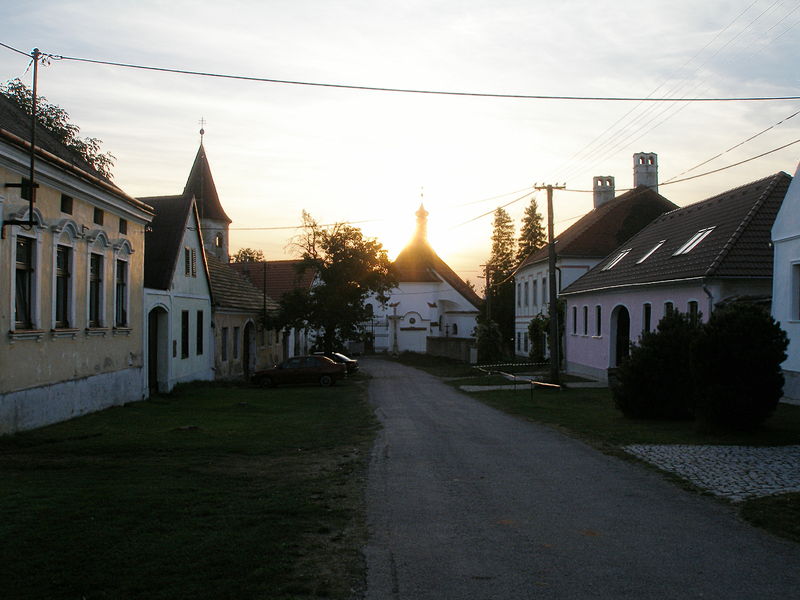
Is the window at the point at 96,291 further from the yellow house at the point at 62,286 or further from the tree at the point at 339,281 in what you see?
the tree at the point at 339,281

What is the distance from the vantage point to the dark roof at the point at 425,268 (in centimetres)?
7812

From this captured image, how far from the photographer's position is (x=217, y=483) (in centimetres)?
944

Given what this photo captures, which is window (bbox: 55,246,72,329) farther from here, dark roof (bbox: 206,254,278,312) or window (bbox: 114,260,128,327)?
dark roof (bbox: 206,254,278,312)

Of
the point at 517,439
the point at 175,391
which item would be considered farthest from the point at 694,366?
the point at 175,391

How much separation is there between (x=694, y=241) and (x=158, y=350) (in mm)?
18926

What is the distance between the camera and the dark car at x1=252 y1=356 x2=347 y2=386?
31109mm

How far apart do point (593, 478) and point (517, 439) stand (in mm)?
4095

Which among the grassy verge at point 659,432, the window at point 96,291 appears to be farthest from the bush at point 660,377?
the window at point 96,291

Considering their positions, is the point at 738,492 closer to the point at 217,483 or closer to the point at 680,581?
the point at 680,581

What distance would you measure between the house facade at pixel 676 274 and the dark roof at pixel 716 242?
0.03 m

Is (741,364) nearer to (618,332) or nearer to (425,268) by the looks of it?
(618,332)

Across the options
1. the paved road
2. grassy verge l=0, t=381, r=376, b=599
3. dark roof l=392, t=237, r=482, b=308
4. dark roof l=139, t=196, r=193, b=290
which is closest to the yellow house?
grassy verge l=0, t=381, r=376, b=599

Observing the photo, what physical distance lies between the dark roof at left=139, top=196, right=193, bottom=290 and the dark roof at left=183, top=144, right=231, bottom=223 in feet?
67.6

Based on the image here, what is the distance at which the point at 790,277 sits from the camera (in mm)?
18016
